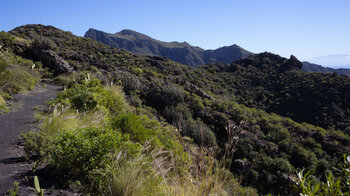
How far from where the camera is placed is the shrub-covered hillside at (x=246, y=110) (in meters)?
13.0

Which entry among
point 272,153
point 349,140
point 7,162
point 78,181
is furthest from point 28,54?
point 349,140

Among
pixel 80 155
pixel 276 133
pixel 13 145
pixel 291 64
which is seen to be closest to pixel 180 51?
pixel 291 64

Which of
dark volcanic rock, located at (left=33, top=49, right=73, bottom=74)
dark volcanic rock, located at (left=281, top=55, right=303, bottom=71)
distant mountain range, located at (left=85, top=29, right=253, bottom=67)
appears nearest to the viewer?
dark volcanic rock, located at (left=33, top=49, right=73, bottom=74)

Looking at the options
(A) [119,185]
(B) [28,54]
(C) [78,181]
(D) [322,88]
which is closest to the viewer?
(A) [119,185]

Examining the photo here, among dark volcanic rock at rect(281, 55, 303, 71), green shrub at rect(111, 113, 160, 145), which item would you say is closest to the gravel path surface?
green shrub at rect(111, 113, 160, 145)

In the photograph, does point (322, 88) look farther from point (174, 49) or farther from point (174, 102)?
point (174, 49)

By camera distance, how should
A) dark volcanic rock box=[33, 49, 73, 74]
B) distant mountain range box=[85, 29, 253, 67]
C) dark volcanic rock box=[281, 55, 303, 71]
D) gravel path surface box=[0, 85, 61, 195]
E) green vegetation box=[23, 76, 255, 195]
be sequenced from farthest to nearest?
distant mountain range box=[85, 29, 253, 67] < dark volcanic rock box=[281, 55, 303, 71] < dark volcanic rock box=[33, 49, 73, 74] < gravel path surface box=[0, 85, 61, 195] < green vegetation box=[23, 76, 255, 195]

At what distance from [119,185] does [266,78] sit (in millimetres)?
45763

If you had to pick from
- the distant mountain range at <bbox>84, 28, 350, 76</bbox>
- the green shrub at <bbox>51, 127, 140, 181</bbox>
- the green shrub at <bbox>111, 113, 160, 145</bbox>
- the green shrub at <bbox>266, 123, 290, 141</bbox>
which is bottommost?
the green shrub at <bbox>266, 123, 290, 141</bbox>

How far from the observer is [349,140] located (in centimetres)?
1880

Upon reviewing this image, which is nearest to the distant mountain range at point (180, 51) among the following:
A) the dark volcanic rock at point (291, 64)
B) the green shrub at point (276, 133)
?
the dark volcanic rock at point (291, 64)

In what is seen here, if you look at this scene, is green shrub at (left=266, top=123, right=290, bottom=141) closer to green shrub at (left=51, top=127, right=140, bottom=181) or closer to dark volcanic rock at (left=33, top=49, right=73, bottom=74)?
green shrub at (left=51, top=127, right=140, bottom=181)

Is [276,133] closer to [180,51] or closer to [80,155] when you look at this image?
[80,155]

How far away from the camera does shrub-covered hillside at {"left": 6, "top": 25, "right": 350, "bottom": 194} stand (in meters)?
13.0
